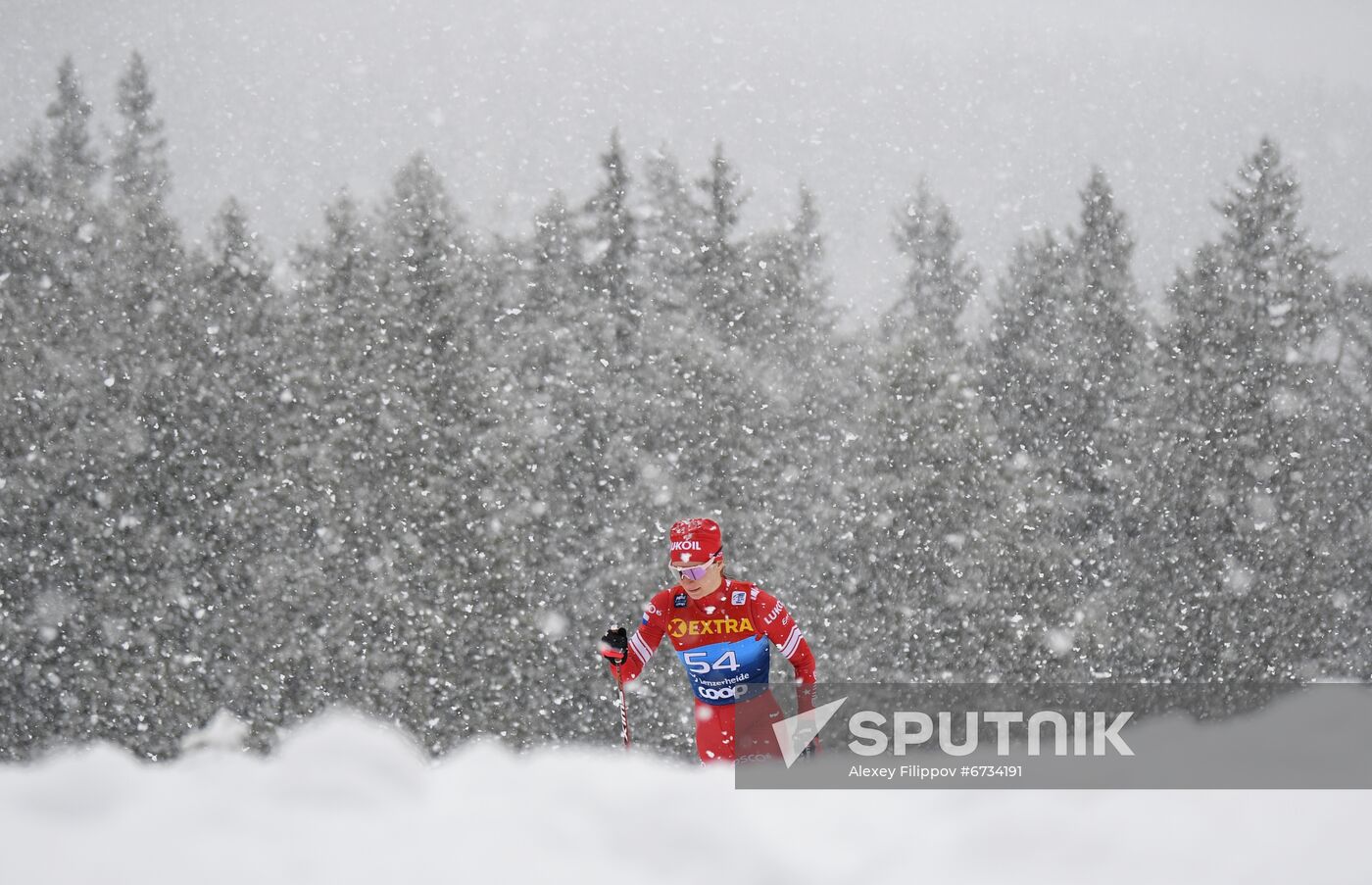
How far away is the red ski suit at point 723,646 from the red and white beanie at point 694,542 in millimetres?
339

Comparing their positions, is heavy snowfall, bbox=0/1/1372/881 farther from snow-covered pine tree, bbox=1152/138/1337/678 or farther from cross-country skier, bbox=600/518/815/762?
cross-country skier, bbox=600/518/815/762

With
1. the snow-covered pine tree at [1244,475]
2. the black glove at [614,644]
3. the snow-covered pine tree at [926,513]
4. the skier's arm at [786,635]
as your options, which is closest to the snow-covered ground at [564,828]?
the black glove at [614,644]

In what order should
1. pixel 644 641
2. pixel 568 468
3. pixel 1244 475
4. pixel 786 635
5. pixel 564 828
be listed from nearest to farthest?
pixel 564 828, pixel 786 635, pixel 644 641, pixel 568 468, pixel 1244 475

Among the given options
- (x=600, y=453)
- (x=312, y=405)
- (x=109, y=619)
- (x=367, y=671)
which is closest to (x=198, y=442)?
(x=312, y=405)

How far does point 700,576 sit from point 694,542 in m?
0.26

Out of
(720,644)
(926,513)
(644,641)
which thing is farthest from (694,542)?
(926,513)

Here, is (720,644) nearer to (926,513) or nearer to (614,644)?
(614,644)

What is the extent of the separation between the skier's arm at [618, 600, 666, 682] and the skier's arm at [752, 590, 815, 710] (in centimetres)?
66

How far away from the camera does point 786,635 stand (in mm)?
6520

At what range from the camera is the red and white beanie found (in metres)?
6.24

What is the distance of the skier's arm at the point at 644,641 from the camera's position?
6565 mm

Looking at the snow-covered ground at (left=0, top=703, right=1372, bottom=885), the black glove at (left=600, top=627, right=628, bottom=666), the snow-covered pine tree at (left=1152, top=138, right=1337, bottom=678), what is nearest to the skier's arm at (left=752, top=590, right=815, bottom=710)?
the black glove at (left=600, top=627, right=628, bottom=666)

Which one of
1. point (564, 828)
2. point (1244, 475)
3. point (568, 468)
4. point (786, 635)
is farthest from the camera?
point (1244, 475)

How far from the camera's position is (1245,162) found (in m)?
19.8
